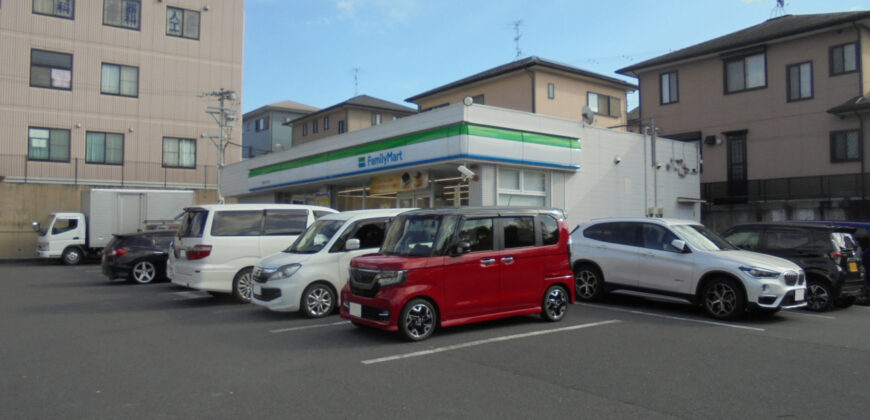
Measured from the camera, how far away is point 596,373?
614 centimetres

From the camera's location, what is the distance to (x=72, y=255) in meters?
23.5

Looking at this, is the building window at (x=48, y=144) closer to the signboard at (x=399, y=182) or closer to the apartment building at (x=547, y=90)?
the apartment building at (x=547, y=90)

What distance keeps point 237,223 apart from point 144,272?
5.78m

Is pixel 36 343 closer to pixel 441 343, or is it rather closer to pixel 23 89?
pixel 441 343

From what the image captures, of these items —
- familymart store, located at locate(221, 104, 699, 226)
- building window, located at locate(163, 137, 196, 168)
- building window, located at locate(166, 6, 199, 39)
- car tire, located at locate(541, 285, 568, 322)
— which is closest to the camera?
car tire, located at locate(541, 285, 568, 322)

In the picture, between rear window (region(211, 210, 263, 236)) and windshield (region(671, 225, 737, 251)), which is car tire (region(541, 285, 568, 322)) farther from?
rear window (region(211, 210, 263, 236))

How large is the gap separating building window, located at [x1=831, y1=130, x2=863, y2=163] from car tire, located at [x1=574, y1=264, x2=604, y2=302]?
18.4 metres

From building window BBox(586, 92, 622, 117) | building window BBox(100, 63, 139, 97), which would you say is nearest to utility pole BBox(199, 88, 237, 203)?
building window BBox(100, 63, 139, 97)

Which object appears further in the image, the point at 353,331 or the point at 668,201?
the point at 668,201

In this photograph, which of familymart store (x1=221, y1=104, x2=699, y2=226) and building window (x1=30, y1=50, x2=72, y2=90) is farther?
building window (x1=30, y1=50, x2=72, y2=90)

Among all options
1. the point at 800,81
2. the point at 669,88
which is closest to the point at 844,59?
the point at 800,81

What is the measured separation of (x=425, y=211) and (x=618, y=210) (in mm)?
12575

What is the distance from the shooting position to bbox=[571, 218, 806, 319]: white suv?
9211 millimetres

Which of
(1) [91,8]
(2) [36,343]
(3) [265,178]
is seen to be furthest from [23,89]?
(2) [36,343]
